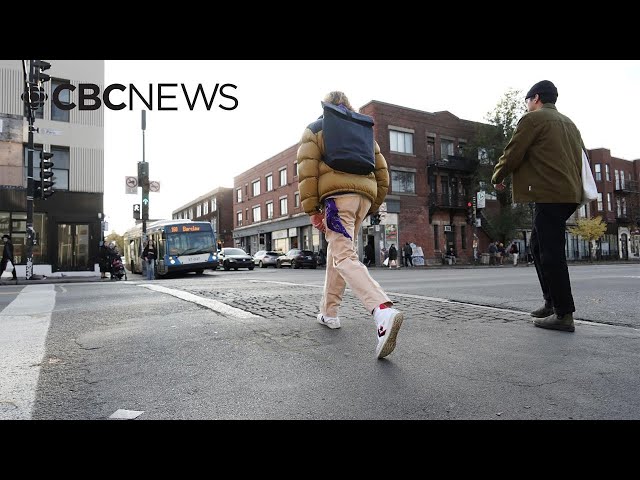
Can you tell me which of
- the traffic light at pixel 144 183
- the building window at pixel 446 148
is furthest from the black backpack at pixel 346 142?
the building window at pixel 446 148

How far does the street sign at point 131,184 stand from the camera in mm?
21328

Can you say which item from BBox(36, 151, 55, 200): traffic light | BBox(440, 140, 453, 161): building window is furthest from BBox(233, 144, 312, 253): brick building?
BBox(36, 151, 55, 200): traffic light

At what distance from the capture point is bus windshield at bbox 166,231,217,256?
787 inches

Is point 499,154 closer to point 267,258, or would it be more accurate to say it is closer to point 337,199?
point 267,258

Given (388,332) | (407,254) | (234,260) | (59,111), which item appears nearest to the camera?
(388,332)

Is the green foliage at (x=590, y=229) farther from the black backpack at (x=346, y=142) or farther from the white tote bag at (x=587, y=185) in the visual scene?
the black backpack at (x=346, y=142)

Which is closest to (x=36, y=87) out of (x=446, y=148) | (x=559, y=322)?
(x=559, y=322)

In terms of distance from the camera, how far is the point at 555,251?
3.52 meters

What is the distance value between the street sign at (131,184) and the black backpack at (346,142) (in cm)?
2044

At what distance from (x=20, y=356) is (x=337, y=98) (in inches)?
115

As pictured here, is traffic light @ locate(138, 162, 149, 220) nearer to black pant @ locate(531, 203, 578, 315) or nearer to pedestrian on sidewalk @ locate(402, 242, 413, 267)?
pedestrian on sidewalk @ locate(402, 242, 413, 267)

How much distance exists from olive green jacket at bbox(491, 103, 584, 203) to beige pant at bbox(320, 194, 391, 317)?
137 cm
